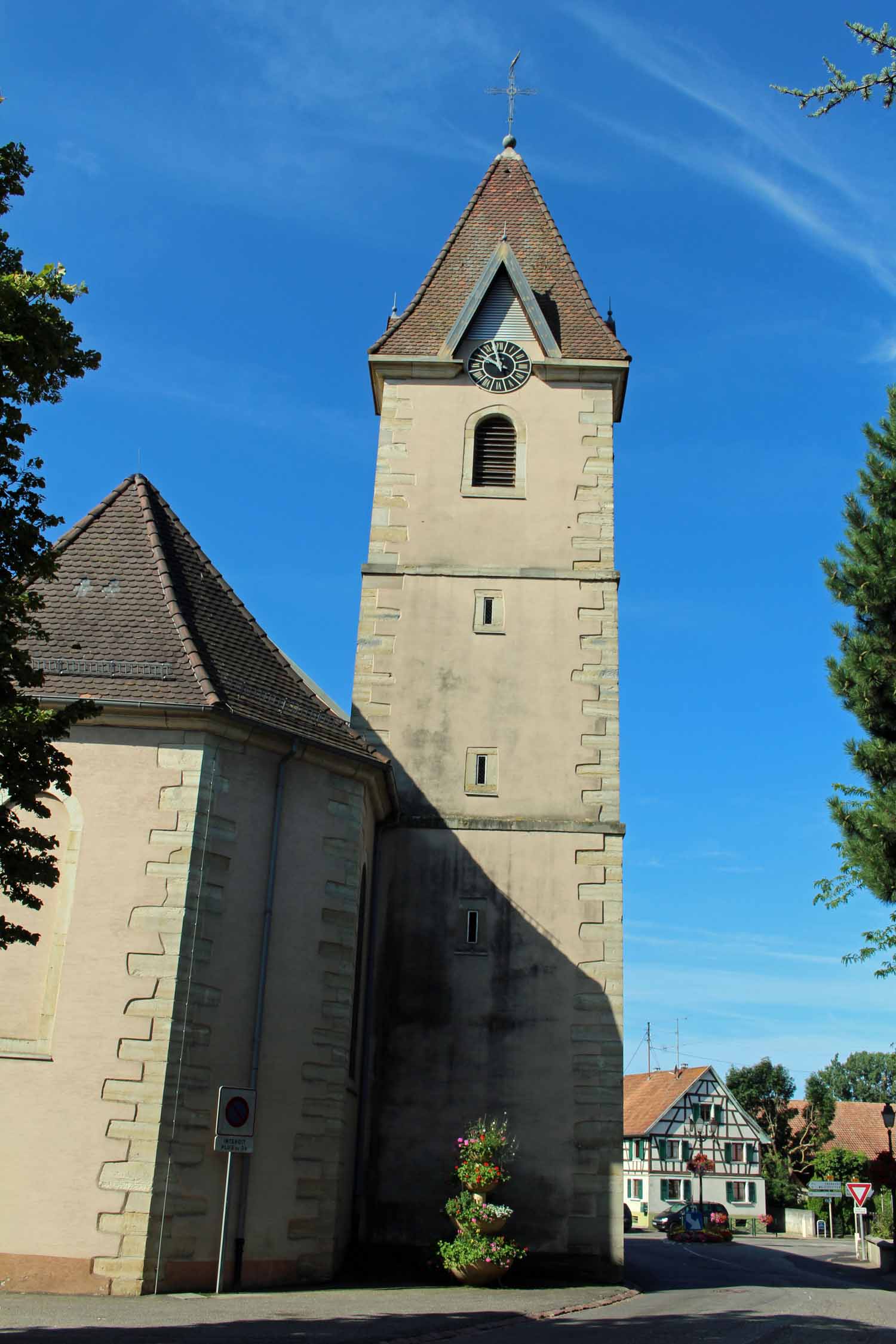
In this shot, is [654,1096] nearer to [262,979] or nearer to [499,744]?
[499,744]

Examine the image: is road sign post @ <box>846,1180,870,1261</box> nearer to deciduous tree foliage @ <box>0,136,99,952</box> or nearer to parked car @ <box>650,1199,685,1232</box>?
parked car @ <box>650,1199,685,1232</box>

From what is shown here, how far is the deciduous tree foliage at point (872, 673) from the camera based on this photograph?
15297 mm

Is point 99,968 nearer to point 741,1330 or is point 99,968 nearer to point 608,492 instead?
point 741,1330

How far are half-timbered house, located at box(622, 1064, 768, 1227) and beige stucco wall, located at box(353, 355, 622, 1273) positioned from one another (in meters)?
43.6

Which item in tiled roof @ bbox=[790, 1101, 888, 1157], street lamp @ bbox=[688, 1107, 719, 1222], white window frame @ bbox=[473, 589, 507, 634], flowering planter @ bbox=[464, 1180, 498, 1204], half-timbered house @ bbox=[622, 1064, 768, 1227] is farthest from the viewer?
tiled roof @ bbox=[790, 1101, 888, 1157]

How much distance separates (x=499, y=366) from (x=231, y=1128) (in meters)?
14.5

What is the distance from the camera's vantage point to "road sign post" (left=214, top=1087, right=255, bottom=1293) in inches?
481

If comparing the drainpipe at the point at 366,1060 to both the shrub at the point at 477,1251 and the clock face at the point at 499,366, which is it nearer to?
the shrub at the point at 477,1251

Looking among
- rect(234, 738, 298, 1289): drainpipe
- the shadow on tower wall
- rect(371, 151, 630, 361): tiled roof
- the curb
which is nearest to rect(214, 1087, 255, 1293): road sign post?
rect(234, 738, 298, 1289): drainpipe

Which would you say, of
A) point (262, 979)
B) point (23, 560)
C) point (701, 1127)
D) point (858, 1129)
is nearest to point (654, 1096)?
point (701, 1127)

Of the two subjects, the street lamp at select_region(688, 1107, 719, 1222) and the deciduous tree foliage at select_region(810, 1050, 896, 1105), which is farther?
the deciduous tree foliage at select_region(810, 1050, 896, 1105)

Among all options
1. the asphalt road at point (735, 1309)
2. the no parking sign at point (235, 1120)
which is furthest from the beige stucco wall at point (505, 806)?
the no parking sign at point (235, 1120)

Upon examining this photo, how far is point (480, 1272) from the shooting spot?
Answer: 1520 centimetres

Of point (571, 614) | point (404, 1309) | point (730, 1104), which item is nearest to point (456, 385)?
point (571, 614)
